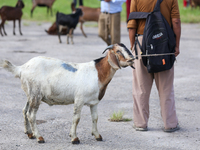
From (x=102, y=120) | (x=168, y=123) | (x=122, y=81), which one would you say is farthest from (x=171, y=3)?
(x=122, y=81)

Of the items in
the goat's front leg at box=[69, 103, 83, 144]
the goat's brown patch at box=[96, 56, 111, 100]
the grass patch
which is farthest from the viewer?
the grass patch

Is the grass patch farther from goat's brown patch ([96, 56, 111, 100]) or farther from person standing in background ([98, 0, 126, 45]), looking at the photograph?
person standing in background ([98, 0, 126, 45])

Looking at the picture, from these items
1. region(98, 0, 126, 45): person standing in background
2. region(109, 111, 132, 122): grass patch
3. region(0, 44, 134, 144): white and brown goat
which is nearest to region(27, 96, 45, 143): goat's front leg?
region(0, 44, 134, 144): white and brown goat

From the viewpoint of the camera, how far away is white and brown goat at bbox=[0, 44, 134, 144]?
4238mm

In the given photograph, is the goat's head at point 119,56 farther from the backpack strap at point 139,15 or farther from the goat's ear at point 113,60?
the backpack strap at point 139,15

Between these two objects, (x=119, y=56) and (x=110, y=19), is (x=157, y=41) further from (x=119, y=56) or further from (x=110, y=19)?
(x=110, y=19)

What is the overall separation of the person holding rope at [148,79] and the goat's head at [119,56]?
55cm

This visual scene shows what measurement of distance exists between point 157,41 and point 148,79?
1.89ft

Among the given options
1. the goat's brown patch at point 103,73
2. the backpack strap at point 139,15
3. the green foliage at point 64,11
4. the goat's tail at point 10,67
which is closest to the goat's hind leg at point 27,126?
the goat's tail at point 10,67

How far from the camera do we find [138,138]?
15.3ft

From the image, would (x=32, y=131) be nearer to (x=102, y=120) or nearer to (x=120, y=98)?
(x=102, y=120)

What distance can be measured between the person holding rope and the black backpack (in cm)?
12

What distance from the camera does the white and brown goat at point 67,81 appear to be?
4.24 m

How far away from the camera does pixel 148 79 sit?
4.87m
